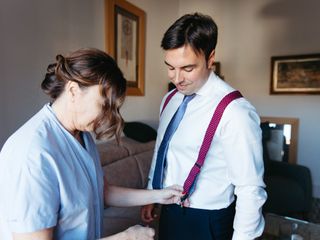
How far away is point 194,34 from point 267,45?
277 cm

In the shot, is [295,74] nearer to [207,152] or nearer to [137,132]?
[137,132]

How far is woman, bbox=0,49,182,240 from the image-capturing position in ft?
2.07

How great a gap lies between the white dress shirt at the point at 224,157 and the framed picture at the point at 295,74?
2.52m

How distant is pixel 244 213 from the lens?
92 centimetres

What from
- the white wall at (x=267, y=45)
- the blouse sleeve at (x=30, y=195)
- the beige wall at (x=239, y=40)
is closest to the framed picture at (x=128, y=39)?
the beige wall at (x=239, y=40)

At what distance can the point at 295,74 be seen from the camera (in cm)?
→ 323

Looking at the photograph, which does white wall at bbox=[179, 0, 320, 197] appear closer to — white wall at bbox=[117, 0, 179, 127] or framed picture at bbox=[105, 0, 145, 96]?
white wall at bbox=[117, 0, 179, 127]

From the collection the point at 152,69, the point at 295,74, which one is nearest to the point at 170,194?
the point at 152,69

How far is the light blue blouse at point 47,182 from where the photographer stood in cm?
62

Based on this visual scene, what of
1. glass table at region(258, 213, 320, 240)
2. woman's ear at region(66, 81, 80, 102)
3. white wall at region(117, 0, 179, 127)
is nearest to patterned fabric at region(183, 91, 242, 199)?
woman's ear at region(66, 81, 80, 102)

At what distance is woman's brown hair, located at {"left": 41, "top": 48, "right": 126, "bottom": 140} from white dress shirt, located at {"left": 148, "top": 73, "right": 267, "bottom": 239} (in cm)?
39

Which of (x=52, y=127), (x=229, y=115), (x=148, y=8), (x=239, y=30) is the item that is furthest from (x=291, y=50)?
(x=52, y=127)

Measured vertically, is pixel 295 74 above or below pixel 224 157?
above

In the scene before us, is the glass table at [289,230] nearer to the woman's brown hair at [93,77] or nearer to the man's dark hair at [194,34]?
the man's dark hair at [194,34]
